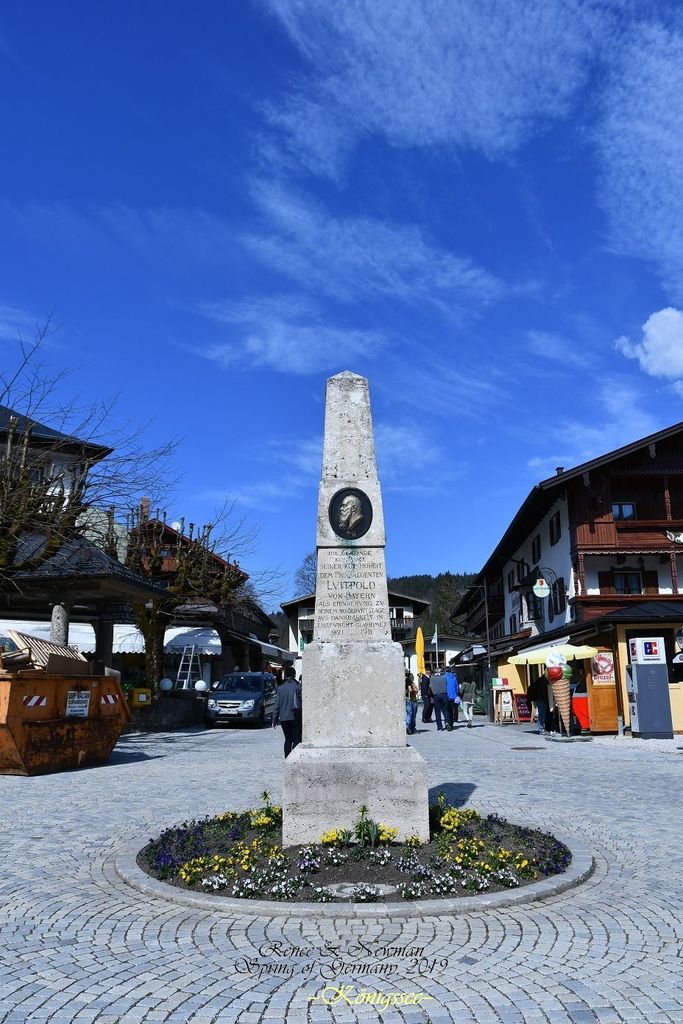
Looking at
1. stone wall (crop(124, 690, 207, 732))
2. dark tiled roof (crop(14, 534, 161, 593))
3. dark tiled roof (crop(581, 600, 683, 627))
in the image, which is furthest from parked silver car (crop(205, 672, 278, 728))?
dark tiled roof (crop(581, 600, 683, 627))

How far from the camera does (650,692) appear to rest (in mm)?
19594

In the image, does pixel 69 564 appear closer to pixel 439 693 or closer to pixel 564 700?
pixel 439 693

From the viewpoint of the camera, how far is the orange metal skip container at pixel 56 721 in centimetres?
1203

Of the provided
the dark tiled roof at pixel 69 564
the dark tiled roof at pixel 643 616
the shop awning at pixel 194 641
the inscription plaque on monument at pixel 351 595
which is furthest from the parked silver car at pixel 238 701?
the inscription plaque on monument at pixel 351 595

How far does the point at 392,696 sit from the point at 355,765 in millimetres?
688

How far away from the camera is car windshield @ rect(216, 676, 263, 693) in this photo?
90.3 feet

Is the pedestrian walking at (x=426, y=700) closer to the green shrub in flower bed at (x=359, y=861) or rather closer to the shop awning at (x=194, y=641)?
the shop awning at (x=194, y=641)

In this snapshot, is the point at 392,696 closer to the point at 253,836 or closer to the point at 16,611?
the point at 253,836

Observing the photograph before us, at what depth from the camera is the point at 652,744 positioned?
1828cm

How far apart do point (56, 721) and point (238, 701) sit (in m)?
13.7

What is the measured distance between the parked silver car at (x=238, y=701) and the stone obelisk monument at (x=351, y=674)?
793 inches

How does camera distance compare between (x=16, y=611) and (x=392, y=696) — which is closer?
(x=392, y=696)

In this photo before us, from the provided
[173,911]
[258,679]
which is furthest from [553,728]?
[173,911]

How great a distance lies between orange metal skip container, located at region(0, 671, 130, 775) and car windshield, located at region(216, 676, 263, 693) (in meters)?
12.6
